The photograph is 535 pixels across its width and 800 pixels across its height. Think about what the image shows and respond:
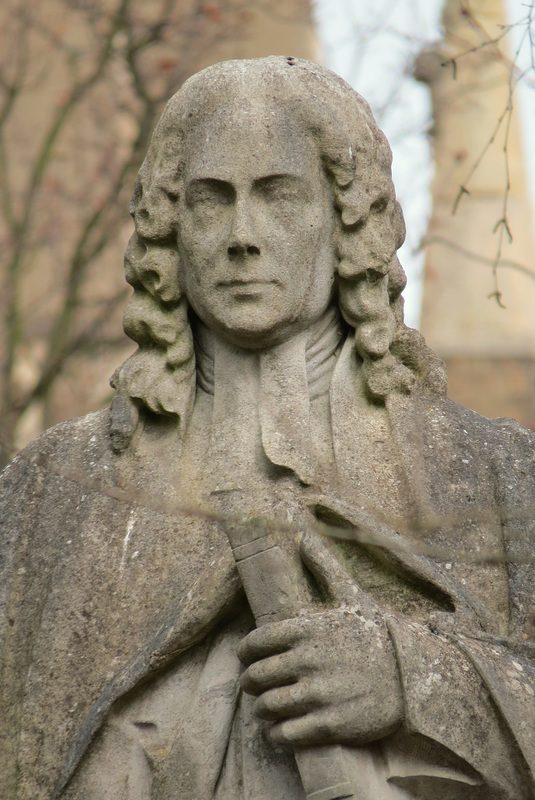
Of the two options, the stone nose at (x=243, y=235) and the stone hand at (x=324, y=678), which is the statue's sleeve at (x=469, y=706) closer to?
the stone hand at (x=324, y=678)

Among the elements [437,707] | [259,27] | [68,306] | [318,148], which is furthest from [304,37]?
[437,707]

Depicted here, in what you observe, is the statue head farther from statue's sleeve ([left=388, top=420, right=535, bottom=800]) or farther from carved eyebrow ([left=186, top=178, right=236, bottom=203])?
statue's sleeve ([left=388, top=420, right=535, bottom=800])

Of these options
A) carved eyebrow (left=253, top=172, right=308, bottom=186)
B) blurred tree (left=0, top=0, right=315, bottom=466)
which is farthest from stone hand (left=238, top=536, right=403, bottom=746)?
blurred tree (left=0, top=0, right=315, bottom=466)

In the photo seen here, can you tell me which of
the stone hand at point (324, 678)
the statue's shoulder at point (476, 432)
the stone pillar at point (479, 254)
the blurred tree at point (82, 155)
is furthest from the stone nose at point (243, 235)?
the stone pillar at point (479, 254)

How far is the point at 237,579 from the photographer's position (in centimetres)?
471

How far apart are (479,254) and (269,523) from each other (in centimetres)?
1075

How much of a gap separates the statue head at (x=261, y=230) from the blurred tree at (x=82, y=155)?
18.4ft

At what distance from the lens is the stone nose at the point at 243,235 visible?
4.95m

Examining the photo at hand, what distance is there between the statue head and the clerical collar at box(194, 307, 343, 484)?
0.20 feet

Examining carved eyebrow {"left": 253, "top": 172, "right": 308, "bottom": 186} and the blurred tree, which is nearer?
carved eyebrow {"left": 253, "top": 172, "right": 308, "bottom": 186}

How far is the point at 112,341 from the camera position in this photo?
39.5 ft

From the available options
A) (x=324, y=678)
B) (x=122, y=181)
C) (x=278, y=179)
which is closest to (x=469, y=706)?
Answer: (x=324, y=678)

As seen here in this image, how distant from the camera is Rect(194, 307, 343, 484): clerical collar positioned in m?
5.02

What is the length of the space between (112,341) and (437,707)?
778cm
